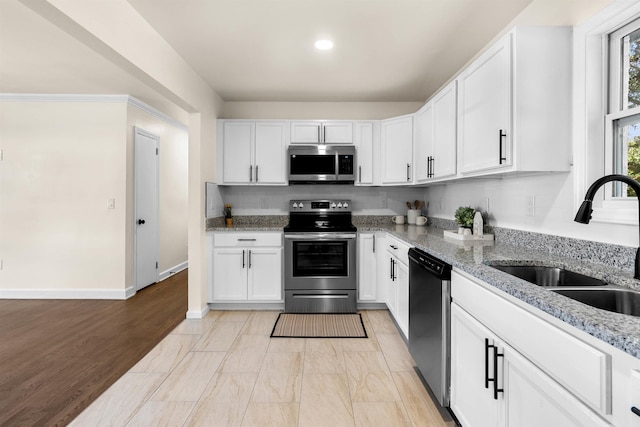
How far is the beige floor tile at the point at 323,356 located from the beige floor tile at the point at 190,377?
68cm

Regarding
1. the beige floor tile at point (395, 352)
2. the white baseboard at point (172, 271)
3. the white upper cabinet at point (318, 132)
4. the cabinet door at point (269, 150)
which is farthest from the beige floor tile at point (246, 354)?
the white baseboard at point (172, 271)

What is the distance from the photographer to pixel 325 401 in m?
2.02

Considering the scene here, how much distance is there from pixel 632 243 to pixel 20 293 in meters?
5.65

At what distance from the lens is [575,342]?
90 cm

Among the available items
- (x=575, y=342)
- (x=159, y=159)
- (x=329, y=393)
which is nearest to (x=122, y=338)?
(x=329, y=393)

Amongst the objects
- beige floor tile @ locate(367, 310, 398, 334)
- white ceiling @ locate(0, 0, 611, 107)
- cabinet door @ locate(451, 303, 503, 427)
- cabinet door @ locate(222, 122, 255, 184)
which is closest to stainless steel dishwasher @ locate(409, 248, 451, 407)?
cabinet door @ locate(451, 303, 503, 427)

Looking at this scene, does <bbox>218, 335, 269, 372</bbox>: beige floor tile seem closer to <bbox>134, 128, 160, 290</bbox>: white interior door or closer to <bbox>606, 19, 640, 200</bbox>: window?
<bbox>134, 128, 160, 290</bbox>: white interior door

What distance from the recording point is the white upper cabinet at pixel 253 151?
386cm

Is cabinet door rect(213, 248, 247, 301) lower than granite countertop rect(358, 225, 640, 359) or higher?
lower

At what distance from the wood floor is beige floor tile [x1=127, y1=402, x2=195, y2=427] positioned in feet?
1.21

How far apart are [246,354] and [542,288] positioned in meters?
2.17

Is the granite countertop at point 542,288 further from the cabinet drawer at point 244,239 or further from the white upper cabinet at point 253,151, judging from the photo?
the white upper cabinet at point 253,151

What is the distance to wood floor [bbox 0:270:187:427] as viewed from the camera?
1.97 metres

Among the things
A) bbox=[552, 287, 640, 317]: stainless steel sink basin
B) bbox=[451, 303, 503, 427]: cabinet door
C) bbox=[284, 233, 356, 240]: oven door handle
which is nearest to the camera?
bbox=[552, 287, 640, 317]: stainless steel sink basin
